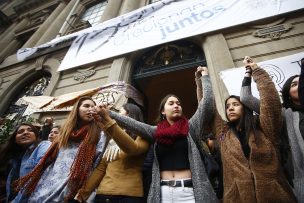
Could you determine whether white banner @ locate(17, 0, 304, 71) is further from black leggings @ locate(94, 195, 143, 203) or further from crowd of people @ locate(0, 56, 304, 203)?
black leggings @ locate(94, 195, 143, 203)

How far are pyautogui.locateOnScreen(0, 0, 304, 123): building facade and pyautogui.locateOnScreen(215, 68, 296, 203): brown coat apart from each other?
2.29 m

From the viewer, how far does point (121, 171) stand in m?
2.11

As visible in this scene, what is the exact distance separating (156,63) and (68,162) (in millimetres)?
5063

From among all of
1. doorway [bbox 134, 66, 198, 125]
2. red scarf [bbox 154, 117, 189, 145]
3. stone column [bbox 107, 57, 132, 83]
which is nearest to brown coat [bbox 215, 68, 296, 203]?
red scarf [bbox 154, 117, 189, 145]

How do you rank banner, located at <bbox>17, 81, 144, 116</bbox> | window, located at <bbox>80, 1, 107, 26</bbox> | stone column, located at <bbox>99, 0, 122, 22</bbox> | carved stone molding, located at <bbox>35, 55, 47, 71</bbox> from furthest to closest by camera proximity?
window, located at <bbox>80, 1, 107, 26</bbox> → stone column, located at <bbox>99, 0, 122, 22</bbox> → carved stone molding, located at <bbox>35, 55, 47, 71</bbox> → banner, located at <bbox>17, 81, 144, 116</bbox>

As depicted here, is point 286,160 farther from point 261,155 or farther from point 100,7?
point 100,7

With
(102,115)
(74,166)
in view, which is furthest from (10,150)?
(102,115)

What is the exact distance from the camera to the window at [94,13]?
39.5ft

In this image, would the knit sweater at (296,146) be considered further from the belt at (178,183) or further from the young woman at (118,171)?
the young woman at (118,171)

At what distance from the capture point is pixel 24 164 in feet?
8.31

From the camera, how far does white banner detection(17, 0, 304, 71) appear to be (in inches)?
210

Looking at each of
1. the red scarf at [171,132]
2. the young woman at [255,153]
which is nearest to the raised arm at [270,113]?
the young woman at [255,153]

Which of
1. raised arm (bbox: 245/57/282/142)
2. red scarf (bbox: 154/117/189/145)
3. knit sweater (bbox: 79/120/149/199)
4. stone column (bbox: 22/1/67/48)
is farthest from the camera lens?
stone column (bbox: 22/1/67/48)

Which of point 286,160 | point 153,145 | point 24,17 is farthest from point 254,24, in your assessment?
point 24,17
